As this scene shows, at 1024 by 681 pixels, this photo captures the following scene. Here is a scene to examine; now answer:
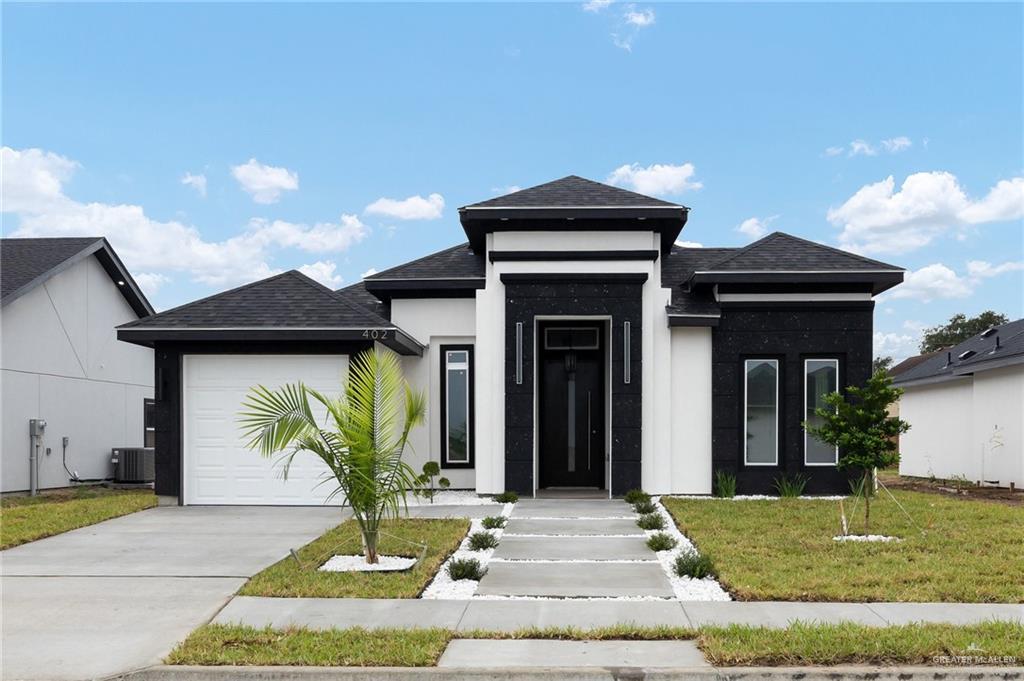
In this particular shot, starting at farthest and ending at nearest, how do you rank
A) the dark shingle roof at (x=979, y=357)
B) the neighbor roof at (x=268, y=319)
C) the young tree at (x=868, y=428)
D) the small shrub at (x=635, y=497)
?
the dark shingle roof at (x=979, y=357), the small shrub at (x=635, y=497), the neighbor roof at (x=268, y=319), the young tree at (x=868, y=428)

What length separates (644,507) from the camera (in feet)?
42.9

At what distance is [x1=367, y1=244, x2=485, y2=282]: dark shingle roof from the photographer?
1623cm

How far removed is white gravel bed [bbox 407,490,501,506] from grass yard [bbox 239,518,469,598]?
273 centimetres

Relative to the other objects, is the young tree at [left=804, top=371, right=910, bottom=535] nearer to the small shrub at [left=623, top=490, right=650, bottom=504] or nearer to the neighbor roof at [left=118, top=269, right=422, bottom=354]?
the small shrub at [left=623, top=490, right=650, bottom=504]

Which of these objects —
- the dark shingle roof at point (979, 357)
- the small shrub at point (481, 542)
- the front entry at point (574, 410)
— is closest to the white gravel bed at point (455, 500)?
the front entry at point (574, 410)

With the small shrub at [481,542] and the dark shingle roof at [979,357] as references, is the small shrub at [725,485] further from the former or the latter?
the dark shingle roof at [979,357]

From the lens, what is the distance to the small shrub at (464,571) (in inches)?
333

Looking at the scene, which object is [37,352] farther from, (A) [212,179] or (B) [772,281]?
(B) [772,281]

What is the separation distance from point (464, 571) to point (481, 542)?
182cm

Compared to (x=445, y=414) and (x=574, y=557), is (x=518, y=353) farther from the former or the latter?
(x=574, y=557)

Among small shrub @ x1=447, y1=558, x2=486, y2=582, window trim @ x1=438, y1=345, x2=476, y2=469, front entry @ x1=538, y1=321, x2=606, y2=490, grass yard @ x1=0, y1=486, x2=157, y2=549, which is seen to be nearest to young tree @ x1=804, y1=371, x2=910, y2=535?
small shrub @ x1=447, y1=558, x2=486, y2=582

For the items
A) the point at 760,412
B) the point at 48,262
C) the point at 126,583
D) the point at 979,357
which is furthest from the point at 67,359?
the point at 979,357

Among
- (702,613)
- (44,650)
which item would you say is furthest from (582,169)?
(44,650)

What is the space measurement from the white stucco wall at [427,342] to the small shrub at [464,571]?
7.68 metres
